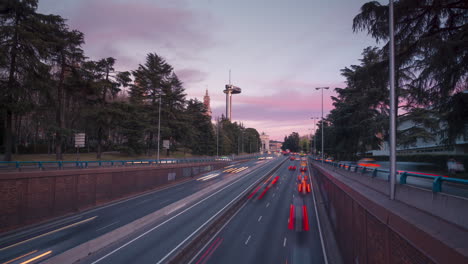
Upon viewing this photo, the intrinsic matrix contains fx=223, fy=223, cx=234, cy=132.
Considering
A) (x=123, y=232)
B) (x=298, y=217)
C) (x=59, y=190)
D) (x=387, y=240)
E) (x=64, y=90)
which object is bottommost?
(x=298, y=217)

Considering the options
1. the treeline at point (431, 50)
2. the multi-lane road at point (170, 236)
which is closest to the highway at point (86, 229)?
the multi-lane road at point (170, 236)

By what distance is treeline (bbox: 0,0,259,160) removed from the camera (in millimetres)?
24062

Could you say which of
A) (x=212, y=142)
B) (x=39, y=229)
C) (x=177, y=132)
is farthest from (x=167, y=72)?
Answer: (x=39, y=229)

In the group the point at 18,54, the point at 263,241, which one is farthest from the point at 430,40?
the point at 18,54

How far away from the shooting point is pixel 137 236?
1733cm

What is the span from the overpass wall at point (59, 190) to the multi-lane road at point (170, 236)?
1.15 metres

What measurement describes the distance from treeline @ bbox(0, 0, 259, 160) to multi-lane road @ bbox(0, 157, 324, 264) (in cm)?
1325

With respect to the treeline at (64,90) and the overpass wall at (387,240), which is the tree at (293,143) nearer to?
the treeline at (64,90)

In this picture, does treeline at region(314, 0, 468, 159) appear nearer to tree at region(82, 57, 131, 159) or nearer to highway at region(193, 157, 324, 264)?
highway at region(193, 157, 324, 264)

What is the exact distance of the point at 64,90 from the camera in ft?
115

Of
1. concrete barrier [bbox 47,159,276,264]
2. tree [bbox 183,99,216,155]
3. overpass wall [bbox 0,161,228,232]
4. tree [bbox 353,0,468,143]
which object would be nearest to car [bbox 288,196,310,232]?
concrete barrier [bbox 47,159,276,264]

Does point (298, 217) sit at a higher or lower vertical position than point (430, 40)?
lower

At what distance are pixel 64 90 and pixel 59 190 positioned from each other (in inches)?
853

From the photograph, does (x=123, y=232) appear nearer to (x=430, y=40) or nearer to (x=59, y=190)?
(x=59, y=190)
